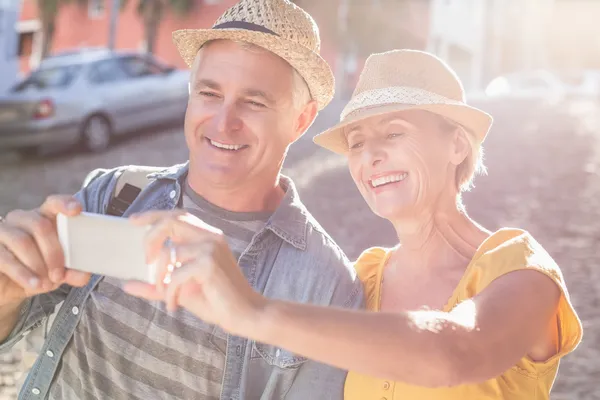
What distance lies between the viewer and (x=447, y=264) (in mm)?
2395

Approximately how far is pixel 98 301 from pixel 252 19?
107 cm

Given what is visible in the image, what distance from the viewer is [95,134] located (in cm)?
1223

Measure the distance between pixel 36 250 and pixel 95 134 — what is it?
10.8 metres

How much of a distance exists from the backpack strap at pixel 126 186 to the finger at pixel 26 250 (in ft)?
2.70

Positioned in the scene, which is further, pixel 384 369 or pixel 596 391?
pixel 596 391

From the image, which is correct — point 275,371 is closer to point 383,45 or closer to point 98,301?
point 98,301

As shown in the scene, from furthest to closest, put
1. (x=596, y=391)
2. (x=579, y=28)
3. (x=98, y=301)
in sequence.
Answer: (x=579, y=28)
(x=596, y=391)
(x=98, y=301)

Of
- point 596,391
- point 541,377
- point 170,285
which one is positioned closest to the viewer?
point 170,285

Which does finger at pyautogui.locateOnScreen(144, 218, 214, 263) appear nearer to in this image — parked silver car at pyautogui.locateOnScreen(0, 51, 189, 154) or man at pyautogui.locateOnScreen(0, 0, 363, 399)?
man at pyautogui.locateOnScreen(0, 0, 363, 399)

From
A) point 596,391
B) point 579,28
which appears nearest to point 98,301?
point 596,391

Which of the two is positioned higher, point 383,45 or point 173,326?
point 173,326

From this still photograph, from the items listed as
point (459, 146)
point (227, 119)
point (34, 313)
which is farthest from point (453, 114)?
point (34, 313)

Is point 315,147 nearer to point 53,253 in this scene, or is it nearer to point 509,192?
point 509,192

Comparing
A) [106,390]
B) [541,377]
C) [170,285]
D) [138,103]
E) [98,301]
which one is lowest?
[138,103]
